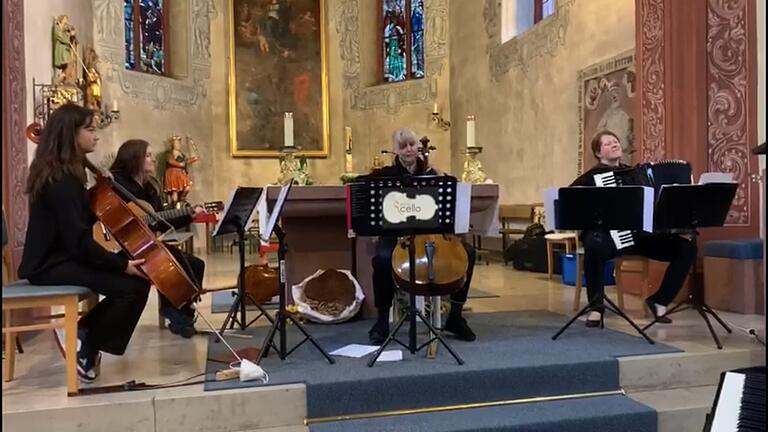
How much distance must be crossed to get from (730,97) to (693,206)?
1740 mm

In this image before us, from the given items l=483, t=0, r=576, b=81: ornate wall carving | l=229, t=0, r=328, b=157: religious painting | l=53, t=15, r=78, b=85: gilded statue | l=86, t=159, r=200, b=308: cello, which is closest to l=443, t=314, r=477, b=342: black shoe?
l=86, t=159, r=200, b=308: cello

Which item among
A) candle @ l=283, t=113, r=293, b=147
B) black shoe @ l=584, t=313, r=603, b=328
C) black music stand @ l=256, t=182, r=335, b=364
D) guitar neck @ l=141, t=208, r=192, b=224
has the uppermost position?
candle @ l=283, t=113, r=293, b=147

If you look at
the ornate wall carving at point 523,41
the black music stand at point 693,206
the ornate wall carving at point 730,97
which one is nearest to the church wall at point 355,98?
the ornate wall carving at point 523,41

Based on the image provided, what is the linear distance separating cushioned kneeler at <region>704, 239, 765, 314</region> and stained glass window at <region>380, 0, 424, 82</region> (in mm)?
8284

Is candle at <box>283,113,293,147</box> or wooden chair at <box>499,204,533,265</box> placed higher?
candle at <box>283,113,293,147</box>

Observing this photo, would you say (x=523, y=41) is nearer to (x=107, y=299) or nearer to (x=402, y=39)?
(x=402, y=39)

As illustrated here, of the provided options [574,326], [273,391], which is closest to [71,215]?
[273,391]

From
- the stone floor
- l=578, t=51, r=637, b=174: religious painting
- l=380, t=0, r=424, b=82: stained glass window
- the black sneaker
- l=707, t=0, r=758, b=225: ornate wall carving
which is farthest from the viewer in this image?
l=380, t=0, r=424, b=82: stained glass window

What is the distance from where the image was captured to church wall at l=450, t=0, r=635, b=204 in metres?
7.88

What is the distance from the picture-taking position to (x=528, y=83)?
954 centimetres

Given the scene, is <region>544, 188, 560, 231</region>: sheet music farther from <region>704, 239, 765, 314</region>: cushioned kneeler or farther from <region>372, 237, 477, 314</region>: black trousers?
<region>704, 239, 765, 314</region>: cushioned kneeler

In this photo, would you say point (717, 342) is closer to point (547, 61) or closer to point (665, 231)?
point (665, 231)

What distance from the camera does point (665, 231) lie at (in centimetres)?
449

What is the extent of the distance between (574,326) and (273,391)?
7.68 feet
